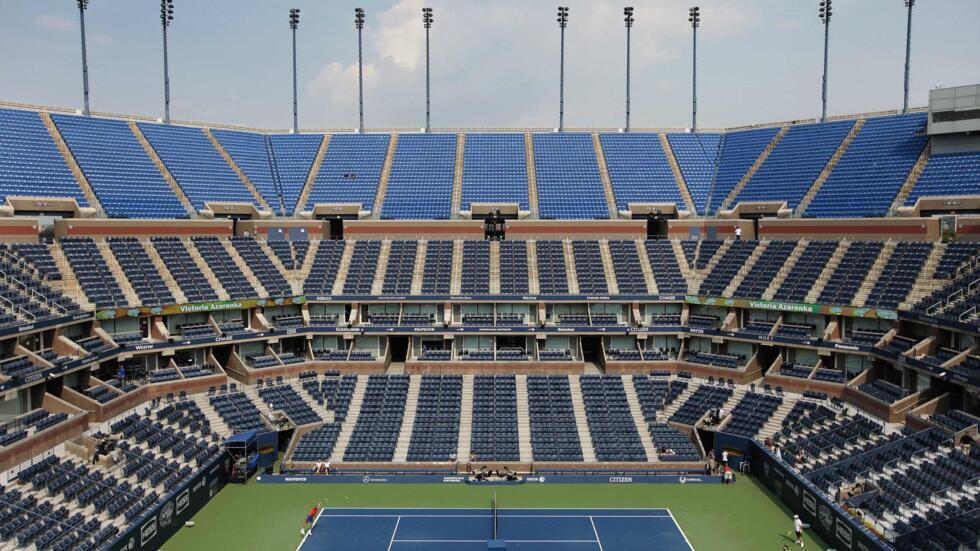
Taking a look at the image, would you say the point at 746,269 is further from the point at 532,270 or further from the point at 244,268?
the point at 244,268

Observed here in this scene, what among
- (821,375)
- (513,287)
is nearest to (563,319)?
(513,287)

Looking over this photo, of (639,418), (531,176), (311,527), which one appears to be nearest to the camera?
(311,527)

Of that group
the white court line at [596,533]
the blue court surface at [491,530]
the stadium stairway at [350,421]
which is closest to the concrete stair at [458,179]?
the stadium stairway at [350,421]

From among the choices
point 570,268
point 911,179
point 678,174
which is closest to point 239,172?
point 570,268

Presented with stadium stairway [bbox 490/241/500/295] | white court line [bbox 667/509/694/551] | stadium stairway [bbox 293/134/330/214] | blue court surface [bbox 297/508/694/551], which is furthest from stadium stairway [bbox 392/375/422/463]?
stadium stairway [bbox 293/134/330/214]

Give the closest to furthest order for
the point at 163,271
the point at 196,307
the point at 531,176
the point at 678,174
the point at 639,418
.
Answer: the point at 639,418 → the point at 196,307 → the point at 163,271 → the point at 678,174 → the point at 531,176

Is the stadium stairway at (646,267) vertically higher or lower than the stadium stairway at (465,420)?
higher

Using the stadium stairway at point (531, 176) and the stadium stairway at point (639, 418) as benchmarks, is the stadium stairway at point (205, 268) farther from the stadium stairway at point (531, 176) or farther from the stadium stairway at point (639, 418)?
the stadium stairway at point (639, 418)

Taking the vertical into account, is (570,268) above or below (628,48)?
below
